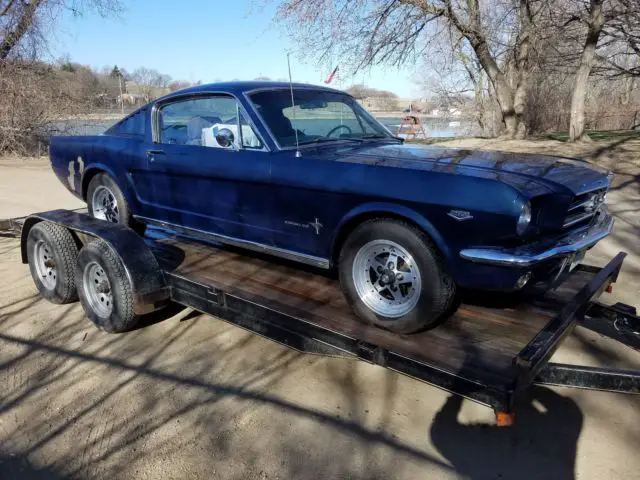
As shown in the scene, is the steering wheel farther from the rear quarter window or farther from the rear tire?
the rear tire

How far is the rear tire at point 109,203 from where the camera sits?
16.8ft

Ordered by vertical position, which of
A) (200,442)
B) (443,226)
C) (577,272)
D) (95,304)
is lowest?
(200,442)

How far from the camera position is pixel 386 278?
3.14m

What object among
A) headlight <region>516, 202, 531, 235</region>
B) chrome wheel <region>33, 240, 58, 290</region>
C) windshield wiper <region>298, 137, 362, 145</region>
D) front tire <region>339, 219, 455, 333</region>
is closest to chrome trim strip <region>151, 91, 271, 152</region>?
windshield wiper <region>298, 137, 362, 145</region>

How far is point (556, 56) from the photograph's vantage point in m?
21.0

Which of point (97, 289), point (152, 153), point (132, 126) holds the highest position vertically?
point (132, 126)

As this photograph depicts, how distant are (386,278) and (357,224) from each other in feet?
1.31

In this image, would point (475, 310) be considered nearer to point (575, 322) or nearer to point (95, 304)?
point (575, 322)

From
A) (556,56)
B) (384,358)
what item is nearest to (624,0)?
(556,56)

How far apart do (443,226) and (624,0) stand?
15.7 m

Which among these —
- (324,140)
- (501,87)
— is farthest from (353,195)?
(501,87)

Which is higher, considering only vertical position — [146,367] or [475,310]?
[475,310]

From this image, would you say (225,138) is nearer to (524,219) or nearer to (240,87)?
(240,87)

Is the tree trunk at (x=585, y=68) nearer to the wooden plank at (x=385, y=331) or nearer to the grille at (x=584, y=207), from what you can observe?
the wooden plank at (x=385, y=331)
